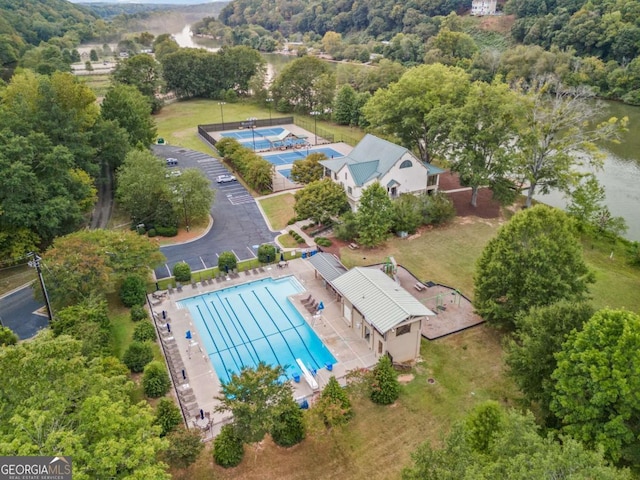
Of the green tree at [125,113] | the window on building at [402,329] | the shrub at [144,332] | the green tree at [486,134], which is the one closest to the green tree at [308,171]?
the green tree at [486,134]

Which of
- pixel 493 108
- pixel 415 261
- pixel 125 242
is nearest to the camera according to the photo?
pixel 125 242

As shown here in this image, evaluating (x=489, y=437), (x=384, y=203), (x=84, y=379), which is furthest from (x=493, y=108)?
(x=84, y=379)

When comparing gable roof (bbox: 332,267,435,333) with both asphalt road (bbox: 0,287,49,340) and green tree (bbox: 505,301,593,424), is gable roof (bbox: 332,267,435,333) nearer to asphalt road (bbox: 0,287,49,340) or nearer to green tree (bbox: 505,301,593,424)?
green tree (bbox: 505,301,593,424)

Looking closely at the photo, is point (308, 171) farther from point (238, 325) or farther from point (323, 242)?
point (238, 325)

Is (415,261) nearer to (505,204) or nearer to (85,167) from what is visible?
(505,204)

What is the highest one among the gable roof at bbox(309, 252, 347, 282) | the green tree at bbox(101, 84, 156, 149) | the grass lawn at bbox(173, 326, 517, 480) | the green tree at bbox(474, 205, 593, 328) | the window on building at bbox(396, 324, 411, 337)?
the green tree at bbox(101, 84, 156, 149)

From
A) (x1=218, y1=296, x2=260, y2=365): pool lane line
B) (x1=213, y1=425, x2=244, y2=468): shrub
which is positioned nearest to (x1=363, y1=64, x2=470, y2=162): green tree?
(x1=218, y1=296, x2=260, y2=365): pool lane line

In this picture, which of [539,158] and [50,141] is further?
[539,158]
